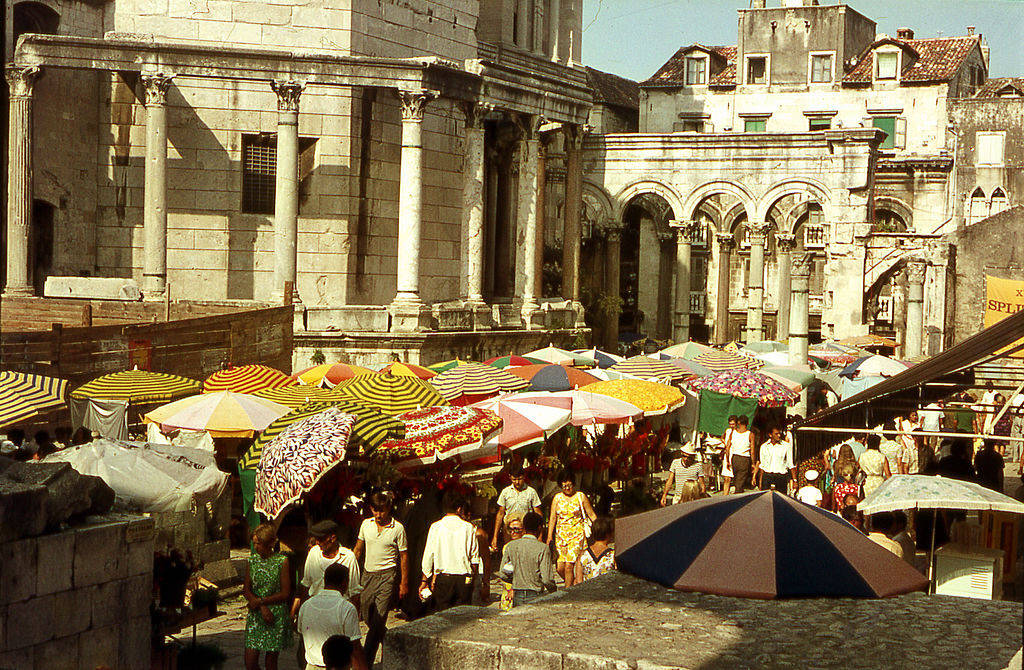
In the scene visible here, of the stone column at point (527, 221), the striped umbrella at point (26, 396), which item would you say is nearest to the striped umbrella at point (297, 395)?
the striped umbrella at point (26, 396)

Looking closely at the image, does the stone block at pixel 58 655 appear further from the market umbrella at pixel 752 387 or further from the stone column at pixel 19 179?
the stone column at pixel 19 179

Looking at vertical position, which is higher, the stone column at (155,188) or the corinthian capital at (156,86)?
the corinthian capital at (156,86)

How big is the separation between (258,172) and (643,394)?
579 inches

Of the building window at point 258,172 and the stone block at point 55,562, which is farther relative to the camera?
the building window at point 258,172

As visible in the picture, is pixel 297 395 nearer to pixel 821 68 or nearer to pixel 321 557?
pixel 321 557

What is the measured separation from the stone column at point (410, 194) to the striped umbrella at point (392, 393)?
482 inches

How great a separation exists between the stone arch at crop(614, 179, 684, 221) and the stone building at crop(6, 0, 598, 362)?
19.7 feet

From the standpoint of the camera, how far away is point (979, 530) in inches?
547

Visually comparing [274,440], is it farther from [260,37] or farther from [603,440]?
[260,37]

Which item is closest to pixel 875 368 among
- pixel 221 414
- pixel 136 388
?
pixel 136 388

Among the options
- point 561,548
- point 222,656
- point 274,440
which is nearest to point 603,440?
point 561,548

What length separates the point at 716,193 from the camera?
39438 millimetres

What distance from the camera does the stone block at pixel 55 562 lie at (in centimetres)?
882

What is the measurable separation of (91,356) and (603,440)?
824cm
